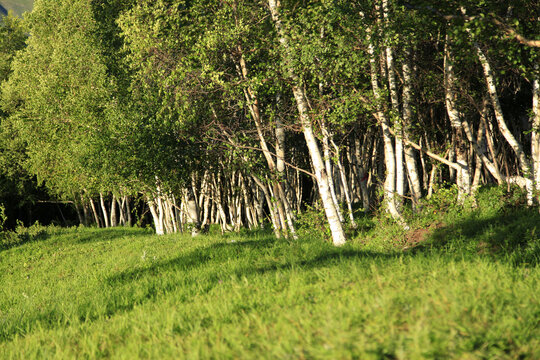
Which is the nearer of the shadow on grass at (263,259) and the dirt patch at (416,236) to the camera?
the shadow on grass at (263,259)

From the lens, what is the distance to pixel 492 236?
10.4 meters

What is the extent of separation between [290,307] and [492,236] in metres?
6.89

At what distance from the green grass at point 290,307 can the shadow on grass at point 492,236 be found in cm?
5

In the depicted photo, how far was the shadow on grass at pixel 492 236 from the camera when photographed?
917 cm

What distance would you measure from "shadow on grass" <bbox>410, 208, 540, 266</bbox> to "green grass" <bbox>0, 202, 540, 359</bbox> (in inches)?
2.1

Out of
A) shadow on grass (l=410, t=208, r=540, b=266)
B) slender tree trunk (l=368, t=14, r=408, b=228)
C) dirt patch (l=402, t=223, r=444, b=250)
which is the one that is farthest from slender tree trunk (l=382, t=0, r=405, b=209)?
shadow on grass (l=410, t=208, r=540, b=266)

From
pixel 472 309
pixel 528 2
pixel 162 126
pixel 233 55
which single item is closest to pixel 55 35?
pixel 162 126

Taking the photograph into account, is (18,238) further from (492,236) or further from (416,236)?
(492,236)

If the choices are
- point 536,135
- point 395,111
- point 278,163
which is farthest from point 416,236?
point 278,163

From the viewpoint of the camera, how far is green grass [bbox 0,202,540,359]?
13.0ft

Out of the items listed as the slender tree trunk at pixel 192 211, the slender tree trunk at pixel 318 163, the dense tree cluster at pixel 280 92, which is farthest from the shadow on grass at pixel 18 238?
the slender tree trunk at pixel 318 163

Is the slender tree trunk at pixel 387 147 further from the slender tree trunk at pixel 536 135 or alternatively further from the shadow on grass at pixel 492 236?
the slender tree trunk at pixel 536 135

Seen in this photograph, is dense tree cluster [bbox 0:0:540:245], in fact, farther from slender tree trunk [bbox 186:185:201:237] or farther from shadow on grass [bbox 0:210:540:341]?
shadow on grass [bbox 0:210:540:341]

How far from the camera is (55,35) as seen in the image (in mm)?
26234
